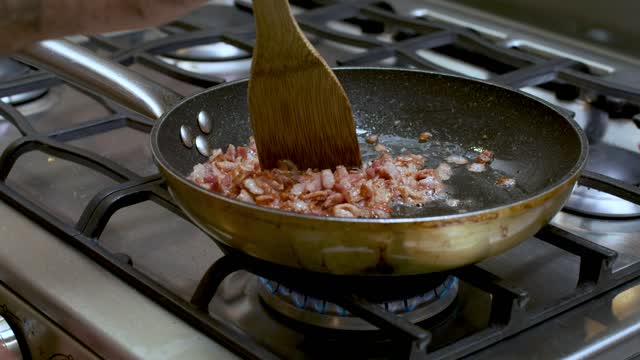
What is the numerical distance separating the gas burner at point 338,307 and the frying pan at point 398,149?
68mm

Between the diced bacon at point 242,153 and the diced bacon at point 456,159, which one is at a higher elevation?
the diced bacon at point 242,153

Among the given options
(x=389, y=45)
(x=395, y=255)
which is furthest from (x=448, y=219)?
(x=389, y=45)

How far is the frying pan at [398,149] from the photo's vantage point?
0.59m

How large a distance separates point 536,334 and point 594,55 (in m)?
0.65

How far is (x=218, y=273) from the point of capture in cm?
66

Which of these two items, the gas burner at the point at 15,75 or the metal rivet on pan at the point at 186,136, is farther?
the gas burner at the point at 15,75

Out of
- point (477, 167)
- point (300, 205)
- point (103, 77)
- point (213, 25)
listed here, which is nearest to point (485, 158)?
point (477, 167)

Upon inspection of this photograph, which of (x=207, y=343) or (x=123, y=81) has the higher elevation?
(x=123, y=81)

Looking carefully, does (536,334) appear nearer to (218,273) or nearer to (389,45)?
(218,273)

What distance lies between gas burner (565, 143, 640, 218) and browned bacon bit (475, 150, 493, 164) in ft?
0.29

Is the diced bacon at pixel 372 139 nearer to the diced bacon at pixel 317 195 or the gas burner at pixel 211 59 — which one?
the diced bacon at pixel 317 195

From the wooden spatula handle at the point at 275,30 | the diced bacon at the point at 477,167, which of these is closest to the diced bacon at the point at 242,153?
the wooden spatula handle at the point at 275,30

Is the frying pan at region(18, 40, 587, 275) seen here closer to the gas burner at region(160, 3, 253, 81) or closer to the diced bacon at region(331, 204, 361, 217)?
the diced bacon at region(331, 204, 361, 217)

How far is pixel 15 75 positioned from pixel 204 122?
1.37 feet
